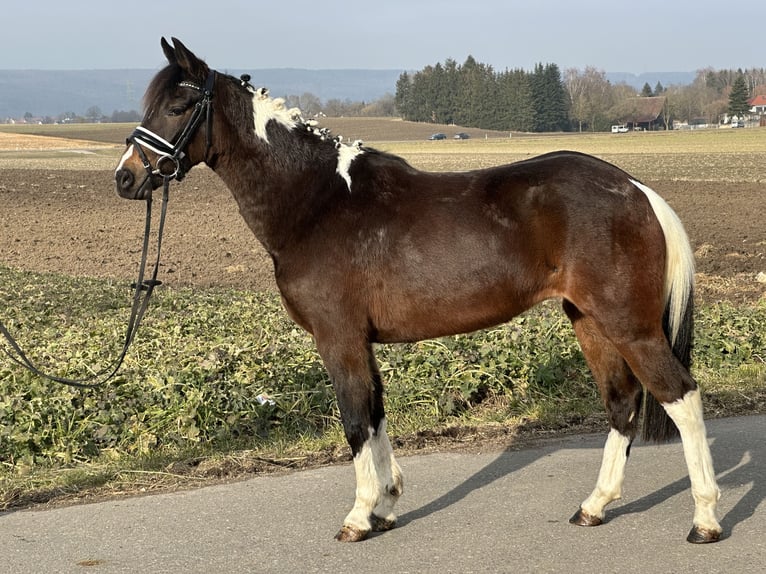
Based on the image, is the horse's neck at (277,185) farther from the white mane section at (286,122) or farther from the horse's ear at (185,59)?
the horse's ear at (185,59)

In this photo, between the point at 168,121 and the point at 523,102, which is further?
the point at 523,102

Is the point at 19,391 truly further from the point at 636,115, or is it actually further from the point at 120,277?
the point at 636,115

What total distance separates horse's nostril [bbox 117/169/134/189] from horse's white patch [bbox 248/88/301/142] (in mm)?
706

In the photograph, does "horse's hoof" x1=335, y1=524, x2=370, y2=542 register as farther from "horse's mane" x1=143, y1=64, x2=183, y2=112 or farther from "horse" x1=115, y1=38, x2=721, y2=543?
"horse's mane" x1=143, y1=64, x2=183, y2=112

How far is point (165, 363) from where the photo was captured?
26.7ft

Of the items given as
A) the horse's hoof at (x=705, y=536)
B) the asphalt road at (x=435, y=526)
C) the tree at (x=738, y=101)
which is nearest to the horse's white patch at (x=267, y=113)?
the asphalt road at (x=435, y=526)

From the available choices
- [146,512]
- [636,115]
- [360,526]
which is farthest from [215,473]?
[636,115]

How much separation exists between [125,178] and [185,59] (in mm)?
703

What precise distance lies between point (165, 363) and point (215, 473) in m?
2.75

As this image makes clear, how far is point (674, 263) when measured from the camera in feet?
15.7

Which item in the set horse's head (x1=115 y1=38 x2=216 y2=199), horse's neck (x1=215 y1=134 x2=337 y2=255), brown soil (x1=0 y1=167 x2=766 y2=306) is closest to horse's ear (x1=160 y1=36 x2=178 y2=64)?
horse's head (x1=115 y1=38 x2=216 y2=199)

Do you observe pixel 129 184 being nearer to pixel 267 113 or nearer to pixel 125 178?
pixel 125 178

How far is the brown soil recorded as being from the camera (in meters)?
16.2

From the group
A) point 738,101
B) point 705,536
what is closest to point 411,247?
point 705,536
